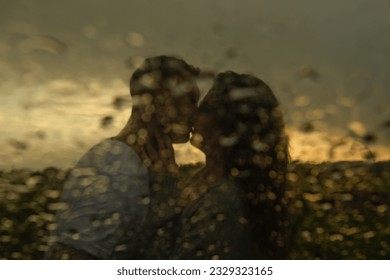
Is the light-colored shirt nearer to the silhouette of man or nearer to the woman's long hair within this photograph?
the silhouette of man

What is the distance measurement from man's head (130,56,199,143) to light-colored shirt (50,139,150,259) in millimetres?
80

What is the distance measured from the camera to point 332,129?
2.30 ft

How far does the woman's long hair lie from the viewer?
0.71m

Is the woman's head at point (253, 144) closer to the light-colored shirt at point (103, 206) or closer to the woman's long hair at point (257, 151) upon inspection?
the woman's long hair at point (257, 151)

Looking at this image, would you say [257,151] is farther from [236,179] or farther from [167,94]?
[167,94]

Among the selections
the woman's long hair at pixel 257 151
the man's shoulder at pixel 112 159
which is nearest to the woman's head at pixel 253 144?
the woman's long hair at pixel 257 151

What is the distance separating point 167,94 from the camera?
2.35 ft

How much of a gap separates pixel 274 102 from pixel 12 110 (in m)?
0.39

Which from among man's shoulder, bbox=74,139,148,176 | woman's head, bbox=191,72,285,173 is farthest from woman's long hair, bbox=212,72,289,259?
man's shoulder, bbox=74,139,148,176

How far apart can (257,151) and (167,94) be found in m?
0.16

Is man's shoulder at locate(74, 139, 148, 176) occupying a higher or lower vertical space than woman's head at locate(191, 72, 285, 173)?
lower

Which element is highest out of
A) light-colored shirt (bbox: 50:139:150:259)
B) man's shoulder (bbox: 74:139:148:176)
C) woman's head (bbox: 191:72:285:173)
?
woman's head (bbox: 191:72:285:173)

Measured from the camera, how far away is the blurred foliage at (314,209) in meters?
0.69
